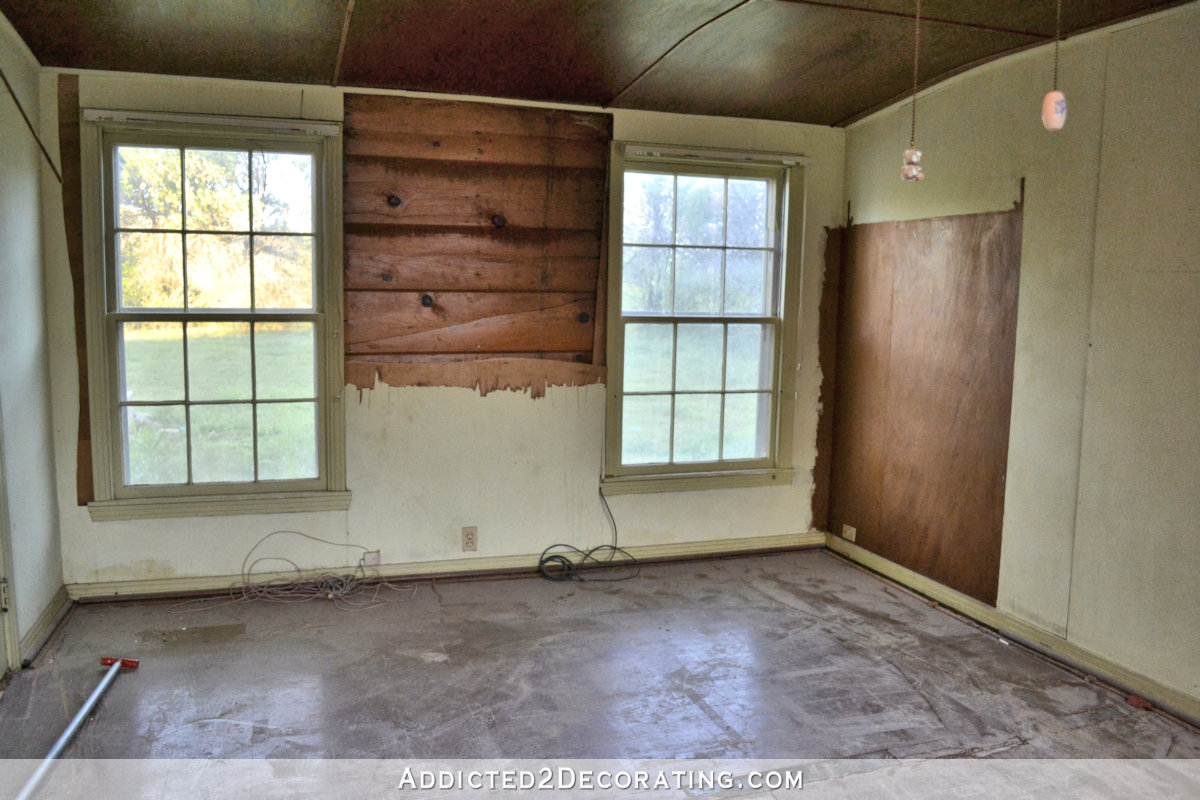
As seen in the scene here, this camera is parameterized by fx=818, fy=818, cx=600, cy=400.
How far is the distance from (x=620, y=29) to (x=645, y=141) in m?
0.95

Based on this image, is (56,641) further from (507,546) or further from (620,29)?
(620,29)

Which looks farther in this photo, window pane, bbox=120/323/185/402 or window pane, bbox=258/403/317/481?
window pane, bbox=258/403/317/481

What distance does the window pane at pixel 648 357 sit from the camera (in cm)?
432

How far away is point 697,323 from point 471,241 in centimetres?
126

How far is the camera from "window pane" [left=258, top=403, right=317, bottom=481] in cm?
386

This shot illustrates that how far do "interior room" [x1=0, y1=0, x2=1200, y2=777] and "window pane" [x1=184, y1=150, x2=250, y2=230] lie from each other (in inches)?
0.7

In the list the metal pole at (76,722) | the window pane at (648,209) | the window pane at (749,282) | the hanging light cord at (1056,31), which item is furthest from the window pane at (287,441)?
the hanging light cord at (1056,31)

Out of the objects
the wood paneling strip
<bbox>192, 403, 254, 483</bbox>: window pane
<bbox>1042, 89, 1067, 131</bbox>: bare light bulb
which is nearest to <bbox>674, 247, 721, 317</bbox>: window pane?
<bbox>1042, 89, 1067, 131</bbox>: bare light bulb

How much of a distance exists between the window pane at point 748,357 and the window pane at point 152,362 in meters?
2.72

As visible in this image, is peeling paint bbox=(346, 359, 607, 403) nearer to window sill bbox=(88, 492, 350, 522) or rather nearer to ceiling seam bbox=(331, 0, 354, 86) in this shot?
window sill bbox=(88, 492, 350, 522)

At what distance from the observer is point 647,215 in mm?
4281

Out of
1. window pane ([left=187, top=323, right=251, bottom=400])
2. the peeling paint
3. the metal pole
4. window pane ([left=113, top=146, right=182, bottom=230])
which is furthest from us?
the peeling paint

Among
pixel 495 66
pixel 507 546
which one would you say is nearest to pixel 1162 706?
pixel 507 546

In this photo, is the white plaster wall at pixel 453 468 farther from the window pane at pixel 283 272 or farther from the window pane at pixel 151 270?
the window pane at pixel 283 272
